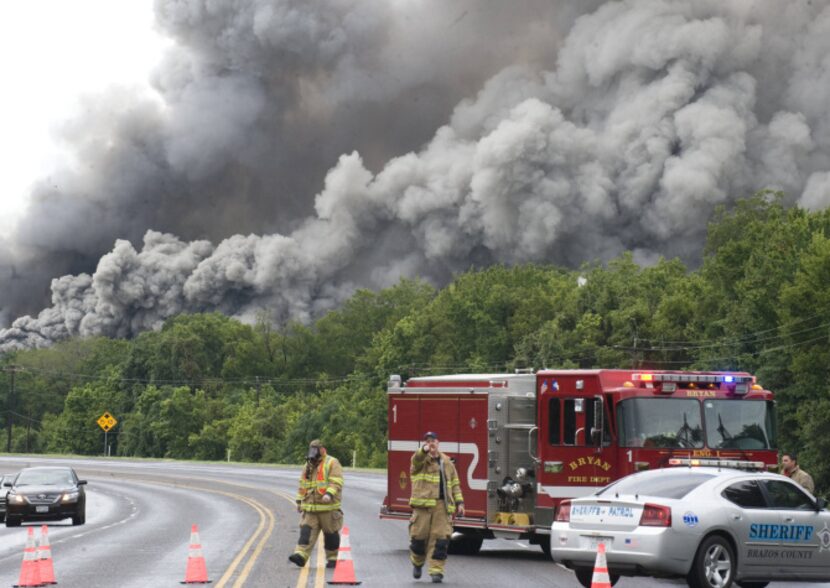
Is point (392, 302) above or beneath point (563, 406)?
above

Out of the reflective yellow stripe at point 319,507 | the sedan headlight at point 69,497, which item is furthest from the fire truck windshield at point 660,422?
the sedan headlight at point 69,497

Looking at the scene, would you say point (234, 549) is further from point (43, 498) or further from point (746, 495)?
point (43, 498)

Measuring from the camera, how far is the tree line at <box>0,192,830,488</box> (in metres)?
65.1

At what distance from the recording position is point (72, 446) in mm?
136375

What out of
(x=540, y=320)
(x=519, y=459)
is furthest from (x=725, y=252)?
(x=519, y=459)

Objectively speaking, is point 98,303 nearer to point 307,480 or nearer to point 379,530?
point 379,530

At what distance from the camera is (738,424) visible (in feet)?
66.0

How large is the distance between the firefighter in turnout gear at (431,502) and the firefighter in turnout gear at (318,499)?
1.05m

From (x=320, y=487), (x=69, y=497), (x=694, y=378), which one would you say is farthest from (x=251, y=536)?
(x=694, y=378)

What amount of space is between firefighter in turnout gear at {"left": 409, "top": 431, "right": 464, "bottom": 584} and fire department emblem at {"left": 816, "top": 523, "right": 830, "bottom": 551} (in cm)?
447

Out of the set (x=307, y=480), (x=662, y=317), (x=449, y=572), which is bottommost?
(x=449, y=572)

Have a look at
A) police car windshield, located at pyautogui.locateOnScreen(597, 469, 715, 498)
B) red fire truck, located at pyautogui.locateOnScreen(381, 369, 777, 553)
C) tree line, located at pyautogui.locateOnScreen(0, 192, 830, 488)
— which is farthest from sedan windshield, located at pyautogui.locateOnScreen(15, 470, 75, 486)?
tree line, located at pyautogui.locateOnScreen(0, 192, 830, 488)

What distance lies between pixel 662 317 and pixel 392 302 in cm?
6624

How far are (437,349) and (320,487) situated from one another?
99293mm
